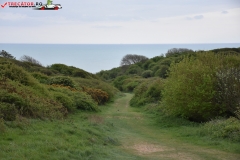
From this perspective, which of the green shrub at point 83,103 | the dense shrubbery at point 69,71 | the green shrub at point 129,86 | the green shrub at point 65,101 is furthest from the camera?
the green shrub at point 129,86

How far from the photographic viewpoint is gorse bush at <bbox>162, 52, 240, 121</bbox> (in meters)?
19.2

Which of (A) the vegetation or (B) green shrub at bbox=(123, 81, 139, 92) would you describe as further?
(B) green shrub at bbox=(123, 81, 139, 92)

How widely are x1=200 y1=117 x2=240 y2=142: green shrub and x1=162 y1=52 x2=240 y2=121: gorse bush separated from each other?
2.12 m

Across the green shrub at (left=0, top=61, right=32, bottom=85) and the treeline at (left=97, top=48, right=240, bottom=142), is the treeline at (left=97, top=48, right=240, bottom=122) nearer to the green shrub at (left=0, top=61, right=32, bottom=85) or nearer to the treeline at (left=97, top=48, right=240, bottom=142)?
the treeline at (left=97, top=48, right=240, bottom=142)

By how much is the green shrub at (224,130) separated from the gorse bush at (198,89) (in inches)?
83.6

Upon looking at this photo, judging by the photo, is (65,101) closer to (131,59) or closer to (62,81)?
(62,81)

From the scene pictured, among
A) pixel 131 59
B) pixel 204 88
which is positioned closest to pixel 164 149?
pixel 204 88

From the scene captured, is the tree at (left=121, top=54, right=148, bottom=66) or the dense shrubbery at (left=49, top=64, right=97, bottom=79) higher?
the tree at (left=121, top=54, right=148, bottom=66)

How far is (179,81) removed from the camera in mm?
20672

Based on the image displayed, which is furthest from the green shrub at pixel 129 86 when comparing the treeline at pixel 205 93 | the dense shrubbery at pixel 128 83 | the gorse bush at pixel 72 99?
the treeline at pixel 205 93

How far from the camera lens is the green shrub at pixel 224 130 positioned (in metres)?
14.2

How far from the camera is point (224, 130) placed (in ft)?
48.7

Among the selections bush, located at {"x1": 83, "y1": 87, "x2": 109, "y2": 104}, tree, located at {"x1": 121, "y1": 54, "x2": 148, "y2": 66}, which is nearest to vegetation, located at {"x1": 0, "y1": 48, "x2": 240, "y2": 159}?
bush, located at {"x1": 83, "y1": 87, "x2": 109, "y2": 104}

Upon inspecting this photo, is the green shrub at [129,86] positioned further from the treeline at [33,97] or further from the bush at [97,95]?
the bush at [97,95]
